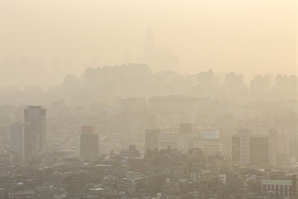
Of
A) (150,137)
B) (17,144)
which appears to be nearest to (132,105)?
(150,137)

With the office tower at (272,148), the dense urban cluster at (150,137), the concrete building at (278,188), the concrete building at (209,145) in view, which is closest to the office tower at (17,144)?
the dense urban cluster at (150,137)

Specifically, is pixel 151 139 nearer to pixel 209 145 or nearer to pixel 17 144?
pixel 209 145

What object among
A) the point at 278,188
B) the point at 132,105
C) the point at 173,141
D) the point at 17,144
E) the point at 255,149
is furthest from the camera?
the point at 132,105

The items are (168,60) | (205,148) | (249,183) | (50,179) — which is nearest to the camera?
(249,183)

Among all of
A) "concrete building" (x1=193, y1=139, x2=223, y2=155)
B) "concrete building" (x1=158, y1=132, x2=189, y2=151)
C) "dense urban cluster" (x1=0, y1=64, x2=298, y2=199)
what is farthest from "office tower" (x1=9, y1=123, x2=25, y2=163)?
"concrete building" (x1=193, y1=139, x2=223, y2=155)

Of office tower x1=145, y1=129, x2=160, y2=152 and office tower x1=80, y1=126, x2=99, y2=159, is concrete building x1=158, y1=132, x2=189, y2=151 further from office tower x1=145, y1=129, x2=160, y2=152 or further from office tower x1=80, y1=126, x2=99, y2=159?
office tower x1=80, y1=126, x2=99, y2=159

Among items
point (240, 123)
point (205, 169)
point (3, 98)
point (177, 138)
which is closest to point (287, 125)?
point (240, 123)

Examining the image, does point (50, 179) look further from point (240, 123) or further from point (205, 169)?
point (240, 123)
